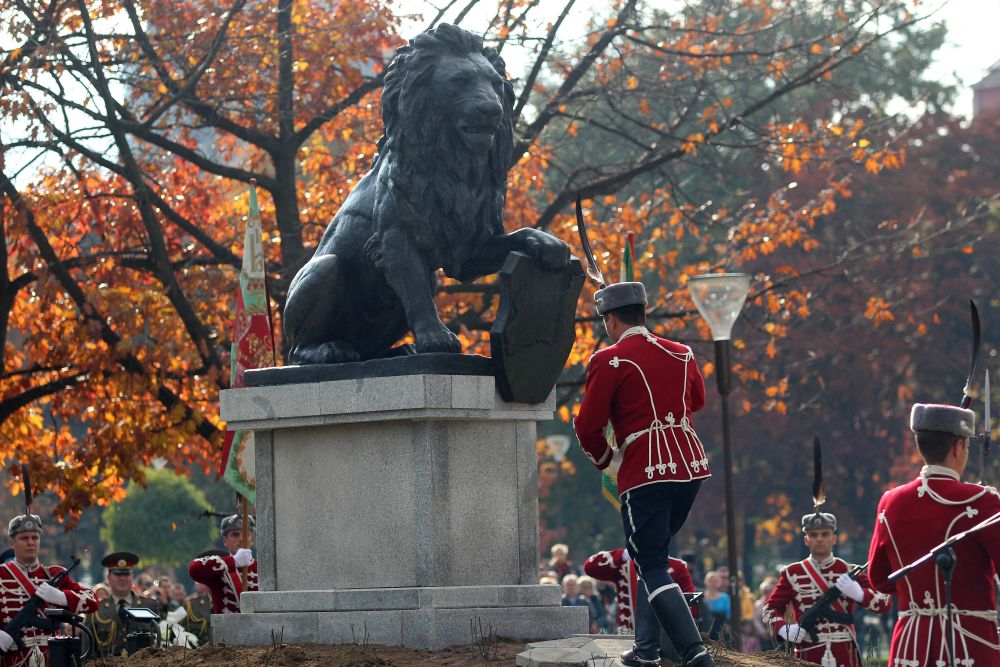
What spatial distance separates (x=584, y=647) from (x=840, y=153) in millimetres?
12071

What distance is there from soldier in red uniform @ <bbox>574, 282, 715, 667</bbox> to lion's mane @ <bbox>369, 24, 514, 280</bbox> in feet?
4.81

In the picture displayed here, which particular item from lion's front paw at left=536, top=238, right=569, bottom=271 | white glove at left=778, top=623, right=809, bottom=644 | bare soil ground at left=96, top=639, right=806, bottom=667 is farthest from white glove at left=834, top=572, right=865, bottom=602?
lion's front paw at left=536, top=238, right=569, bottom=271

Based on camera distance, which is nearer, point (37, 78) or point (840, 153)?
point (37, 78)

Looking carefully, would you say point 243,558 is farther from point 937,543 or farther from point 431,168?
point 937,543

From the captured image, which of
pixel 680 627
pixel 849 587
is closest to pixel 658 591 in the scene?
pixel 680 627

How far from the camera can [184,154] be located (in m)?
16.0

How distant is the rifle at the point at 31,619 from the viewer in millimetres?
10430

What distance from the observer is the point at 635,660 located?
24.0 feet

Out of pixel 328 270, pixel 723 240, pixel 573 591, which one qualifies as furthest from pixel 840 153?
pixel 723 240

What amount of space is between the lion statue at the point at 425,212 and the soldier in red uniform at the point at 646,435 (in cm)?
122

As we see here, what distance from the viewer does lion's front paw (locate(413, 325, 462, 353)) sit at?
27.6ft

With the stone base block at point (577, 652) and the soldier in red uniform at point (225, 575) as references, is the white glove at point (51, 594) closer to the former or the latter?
the soldier in red uniform at point (225, 575)

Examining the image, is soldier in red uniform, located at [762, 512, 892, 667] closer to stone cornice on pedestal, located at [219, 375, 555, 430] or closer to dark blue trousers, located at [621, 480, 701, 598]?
stone cornice on pedestal, located at [219, 375, 555, 430]

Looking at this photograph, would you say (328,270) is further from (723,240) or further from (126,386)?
(723,240)
